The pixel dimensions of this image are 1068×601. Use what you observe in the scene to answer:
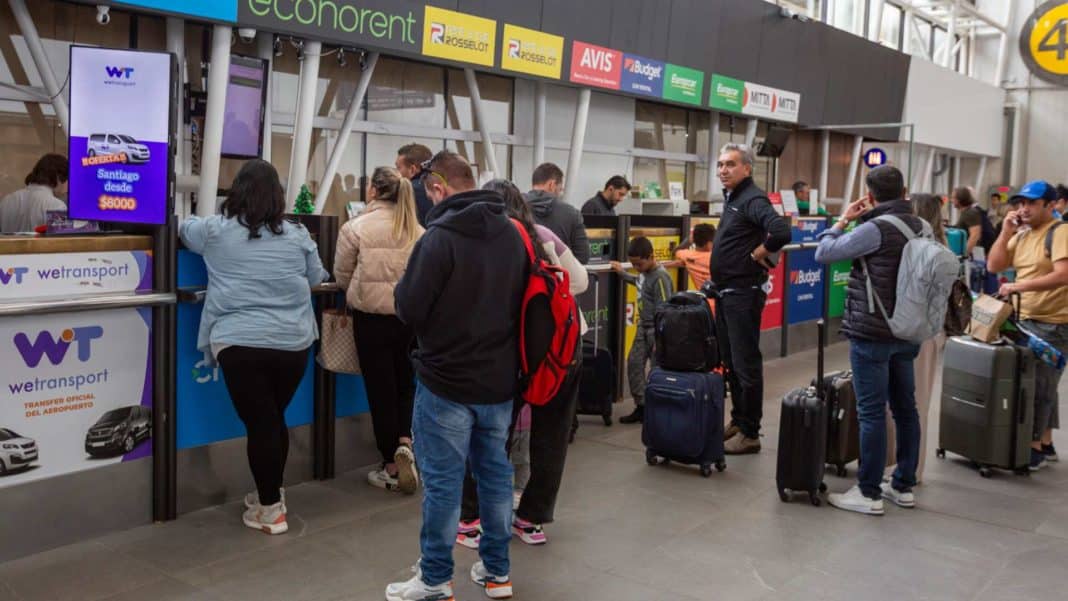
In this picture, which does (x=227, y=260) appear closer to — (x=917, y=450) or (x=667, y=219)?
(x=917, y=450)

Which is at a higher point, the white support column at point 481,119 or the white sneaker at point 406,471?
the white support column at point 481,119

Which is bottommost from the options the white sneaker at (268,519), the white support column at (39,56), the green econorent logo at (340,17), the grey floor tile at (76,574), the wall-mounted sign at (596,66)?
the grey floor tile at (76,574)

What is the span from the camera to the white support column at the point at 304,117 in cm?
744

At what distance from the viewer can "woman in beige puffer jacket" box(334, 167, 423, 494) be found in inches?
187

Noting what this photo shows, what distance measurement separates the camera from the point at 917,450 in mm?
4934

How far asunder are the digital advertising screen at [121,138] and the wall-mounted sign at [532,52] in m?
4.93

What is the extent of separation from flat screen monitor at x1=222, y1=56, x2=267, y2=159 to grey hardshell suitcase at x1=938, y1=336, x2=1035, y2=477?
4977 mm

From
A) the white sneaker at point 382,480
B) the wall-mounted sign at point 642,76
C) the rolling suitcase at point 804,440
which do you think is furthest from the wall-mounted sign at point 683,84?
the white sneaker at point 382,480

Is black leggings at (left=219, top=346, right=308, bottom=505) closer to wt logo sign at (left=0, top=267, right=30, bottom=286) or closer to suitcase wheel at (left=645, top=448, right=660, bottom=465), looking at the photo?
wt logo sign at (left=0, top=267, right=30, bottom=286)

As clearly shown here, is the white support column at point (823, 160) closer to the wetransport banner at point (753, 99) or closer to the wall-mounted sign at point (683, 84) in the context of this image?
the wetransport banner at point (753, 99)

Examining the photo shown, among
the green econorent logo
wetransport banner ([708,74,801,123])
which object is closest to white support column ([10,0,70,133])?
the green econorent logo

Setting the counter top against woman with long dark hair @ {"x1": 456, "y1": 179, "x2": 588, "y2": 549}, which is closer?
woman with long dark hair @ {"x1": 456, "y1": 179, "x2": 588, "y2": 549}

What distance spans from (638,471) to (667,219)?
2.93 m

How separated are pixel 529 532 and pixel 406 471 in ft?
2.93
